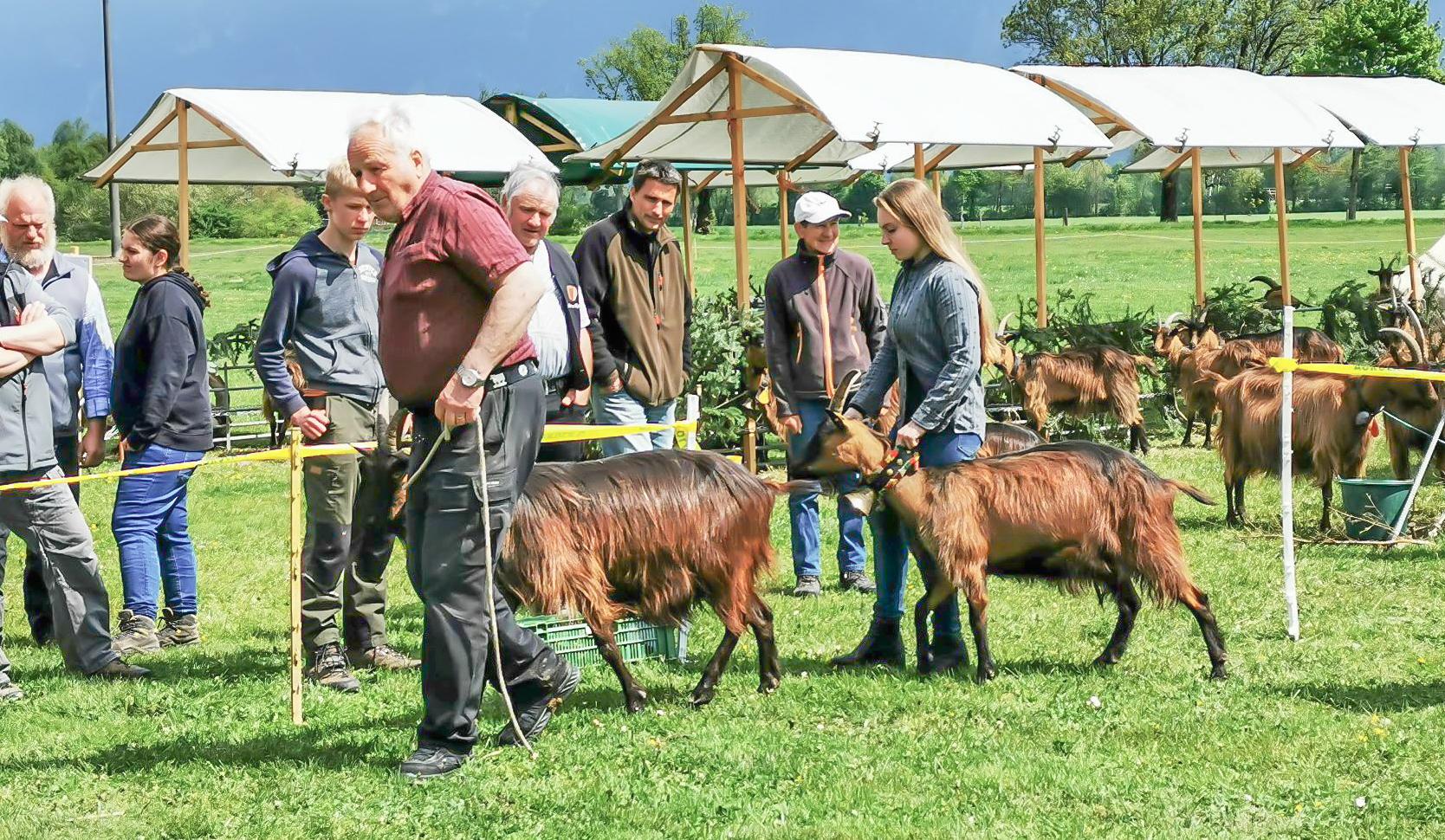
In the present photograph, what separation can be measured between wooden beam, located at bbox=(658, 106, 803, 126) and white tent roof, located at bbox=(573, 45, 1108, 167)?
85 mm

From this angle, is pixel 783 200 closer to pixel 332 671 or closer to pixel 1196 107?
pixel 1196 107

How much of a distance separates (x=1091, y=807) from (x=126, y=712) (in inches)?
146

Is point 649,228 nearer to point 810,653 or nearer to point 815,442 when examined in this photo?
point 815,442

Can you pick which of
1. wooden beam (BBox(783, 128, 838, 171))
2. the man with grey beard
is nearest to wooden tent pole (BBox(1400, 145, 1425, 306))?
wooden beam (BBox(783, 128, 838, 171))

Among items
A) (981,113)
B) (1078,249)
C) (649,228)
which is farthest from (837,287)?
(1078,249)

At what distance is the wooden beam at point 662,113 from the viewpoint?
497 inches

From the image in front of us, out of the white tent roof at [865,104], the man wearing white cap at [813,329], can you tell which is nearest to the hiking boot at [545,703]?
the man wearing white cap at [813,329]

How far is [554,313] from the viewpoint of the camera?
253 inches

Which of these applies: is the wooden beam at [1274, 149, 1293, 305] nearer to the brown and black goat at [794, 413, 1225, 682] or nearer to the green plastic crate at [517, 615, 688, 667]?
the brown and black goat at [794, 413, 1225, 682]

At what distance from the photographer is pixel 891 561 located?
6426mm

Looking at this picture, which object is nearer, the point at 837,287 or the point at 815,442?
the point at 815,442

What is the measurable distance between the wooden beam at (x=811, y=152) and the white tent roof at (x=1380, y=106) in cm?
508

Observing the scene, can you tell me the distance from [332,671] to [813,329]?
2935 mm

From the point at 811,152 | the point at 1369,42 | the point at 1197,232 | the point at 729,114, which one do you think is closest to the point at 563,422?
the point at 729,114
